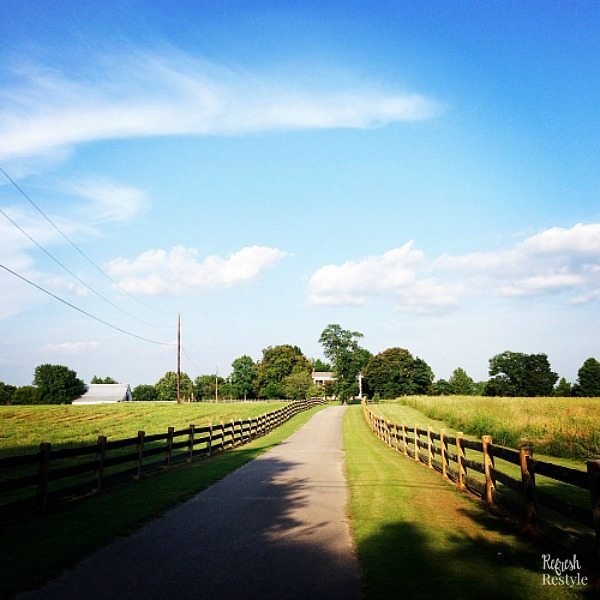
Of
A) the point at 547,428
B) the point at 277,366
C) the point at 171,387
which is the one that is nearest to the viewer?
the point at 547,428

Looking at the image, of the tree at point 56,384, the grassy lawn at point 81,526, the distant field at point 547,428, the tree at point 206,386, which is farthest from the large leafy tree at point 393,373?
the grassy lawn at point 81,526

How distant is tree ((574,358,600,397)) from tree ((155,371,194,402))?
114 metres

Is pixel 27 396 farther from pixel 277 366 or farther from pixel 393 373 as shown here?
pixel 393 373

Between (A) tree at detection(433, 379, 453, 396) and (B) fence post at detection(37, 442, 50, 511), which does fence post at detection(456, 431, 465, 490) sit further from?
(A) tree at detection(433, 379, 453, 396)

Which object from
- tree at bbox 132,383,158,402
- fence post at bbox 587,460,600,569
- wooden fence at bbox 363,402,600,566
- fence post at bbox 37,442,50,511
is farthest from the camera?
tree at bbox 132,383,158,402

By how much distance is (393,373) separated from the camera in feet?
321

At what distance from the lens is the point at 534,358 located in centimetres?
12312

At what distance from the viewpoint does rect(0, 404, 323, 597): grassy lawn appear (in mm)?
7102

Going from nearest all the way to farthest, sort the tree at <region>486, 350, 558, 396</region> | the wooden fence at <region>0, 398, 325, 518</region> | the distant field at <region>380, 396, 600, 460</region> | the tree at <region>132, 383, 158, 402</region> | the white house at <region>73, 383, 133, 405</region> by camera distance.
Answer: the wooden fence at <region>0, 398, 325, 518</region> < the distant field at <region>380, 396, 600, 460</region> < the tree at <region>486, 350, 558, 396</region> < the white house at <region>73, 383, 133, 405</region> < the tree at <region>132, 383, 158, 402</region>

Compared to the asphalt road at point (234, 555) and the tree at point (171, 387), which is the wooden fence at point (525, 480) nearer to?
the asphalt road at point (234, 555)

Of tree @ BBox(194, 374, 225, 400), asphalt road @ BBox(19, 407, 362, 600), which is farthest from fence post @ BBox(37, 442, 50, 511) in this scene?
tree @ BBox(194, 374, 225, 400)

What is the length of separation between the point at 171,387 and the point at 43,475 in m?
183

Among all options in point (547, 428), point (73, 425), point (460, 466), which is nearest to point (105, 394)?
point (73, 425)

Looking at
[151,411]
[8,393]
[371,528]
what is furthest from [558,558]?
[8,393]
